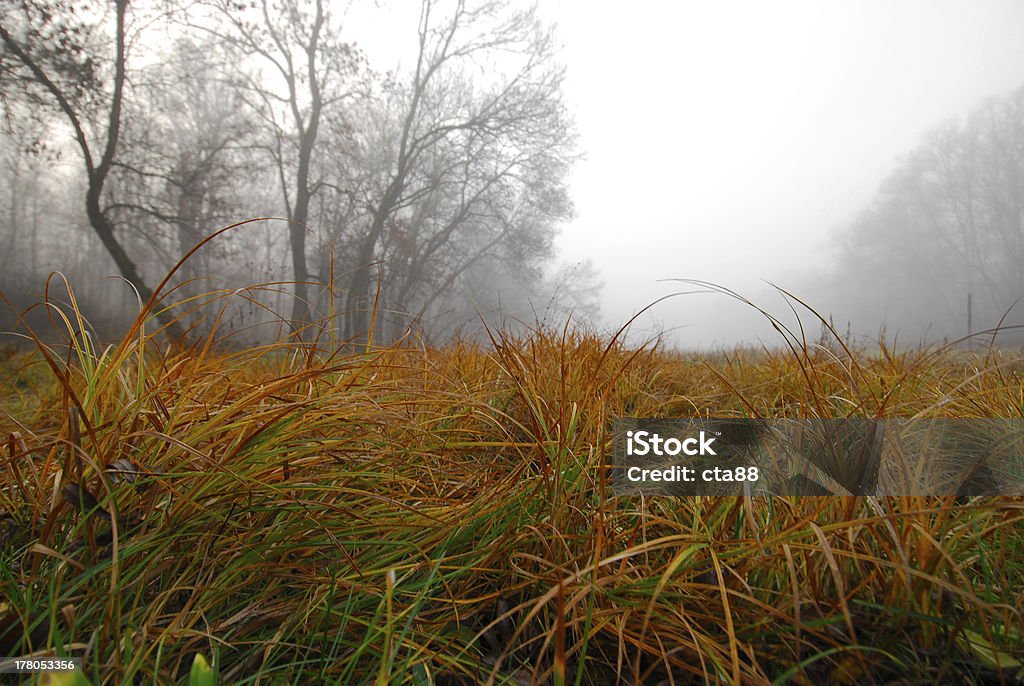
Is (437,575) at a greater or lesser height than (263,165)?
lesser

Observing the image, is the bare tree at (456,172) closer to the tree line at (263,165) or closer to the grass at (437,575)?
the tree line at (263,165)

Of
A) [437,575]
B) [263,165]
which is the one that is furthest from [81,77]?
[437,575]

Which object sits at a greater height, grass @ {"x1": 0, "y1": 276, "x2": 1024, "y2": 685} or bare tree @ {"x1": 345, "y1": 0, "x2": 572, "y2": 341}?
bare tree @ {"x1": 345, "y1": 0, "x2": 572, "y2": 341}

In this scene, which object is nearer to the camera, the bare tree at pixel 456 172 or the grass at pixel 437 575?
the grass at pixel 437 575

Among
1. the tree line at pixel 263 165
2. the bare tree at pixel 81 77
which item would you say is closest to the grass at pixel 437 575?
the tree line at pixel 263 165

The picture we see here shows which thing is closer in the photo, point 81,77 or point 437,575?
point 437,575

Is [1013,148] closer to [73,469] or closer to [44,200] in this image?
[73,469]

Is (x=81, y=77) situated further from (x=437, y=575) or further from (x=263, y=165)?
(x=437, y=575)

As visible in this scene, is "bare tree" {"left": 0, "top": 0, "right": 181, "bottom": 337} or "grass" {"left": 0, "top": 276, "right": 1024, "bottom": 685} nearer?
"grass" {"left": 0, "top": 276, "right": 1024, "bottom": 685}

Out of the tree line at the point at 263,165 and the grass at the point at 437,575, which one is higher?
the tree line at the point at 263,165

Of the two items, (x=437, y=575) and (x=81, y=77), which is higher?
(x=81, y=77)

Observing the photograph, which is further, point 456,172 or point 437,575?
point 456,172

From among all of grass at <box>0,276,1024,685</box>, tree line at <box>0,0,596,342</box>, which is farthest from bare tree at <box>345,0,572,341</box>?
grass at <box>0,276,1024,685</box>

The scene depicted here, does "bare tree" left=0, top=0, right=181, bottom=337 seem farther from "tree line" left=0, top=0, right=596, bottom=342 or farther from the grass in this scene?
the grass
